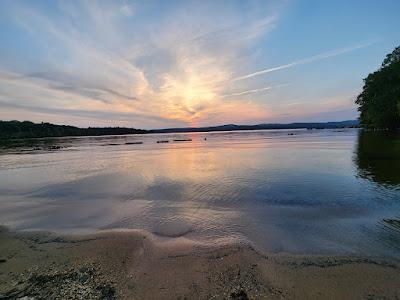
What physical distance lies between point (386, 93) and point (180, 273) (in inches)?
2954

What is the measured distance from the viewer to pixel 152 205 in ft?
43.3

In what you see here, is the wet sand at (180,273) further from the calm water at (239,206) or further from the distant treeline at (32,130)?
the distant treeline at (32,130)

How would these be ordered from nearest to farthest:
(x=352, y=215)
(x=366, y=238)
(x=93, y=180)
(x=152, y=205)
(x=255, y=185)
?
(x=366, y=238)
(x=352, y=215)
(x=152, y=205)
(x=255, y=185)
(x=93, y=180)

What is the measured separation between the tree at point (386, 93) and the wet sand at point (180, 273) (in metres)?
67.9

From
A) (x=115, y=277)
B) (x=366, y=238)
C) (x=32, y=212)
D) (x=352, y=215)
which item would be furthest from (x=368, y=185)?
(x=32, y=212)

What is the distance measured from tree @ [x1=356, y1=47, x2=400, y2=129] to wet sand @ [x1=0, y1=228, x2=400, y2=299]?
67.9 meters

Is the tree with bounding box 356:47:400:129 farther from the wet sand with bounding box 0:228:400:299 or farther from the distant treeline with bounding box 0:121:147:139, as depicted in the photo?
the distant treeline with bounding box 0:121:147:139

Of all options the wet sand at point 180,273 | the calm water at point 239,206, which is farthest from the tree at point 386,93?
the wet sand at point 180,273

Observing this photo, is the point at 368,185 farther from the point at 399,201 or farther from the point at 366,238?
the point at 366,238

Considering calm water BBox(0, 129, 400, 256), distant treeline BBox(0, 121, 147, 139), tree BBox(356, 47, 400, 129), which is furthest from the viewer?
distant treeline BBox(0, 121, 147, 139)

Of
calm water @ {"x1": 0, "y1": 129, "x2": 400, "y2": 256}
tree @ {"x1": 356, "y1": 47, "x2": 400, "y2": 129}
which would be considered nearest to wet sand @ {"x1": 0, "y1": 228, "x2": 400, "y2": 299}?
calm water @ {"x1": 0, "y1": 129, "x2": 400, "y2": 256}

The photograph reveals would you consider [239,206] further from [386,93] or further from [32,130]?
[32,130]

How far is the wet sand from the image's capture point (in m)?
5.56

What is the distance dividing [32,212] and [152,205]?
5.37m
